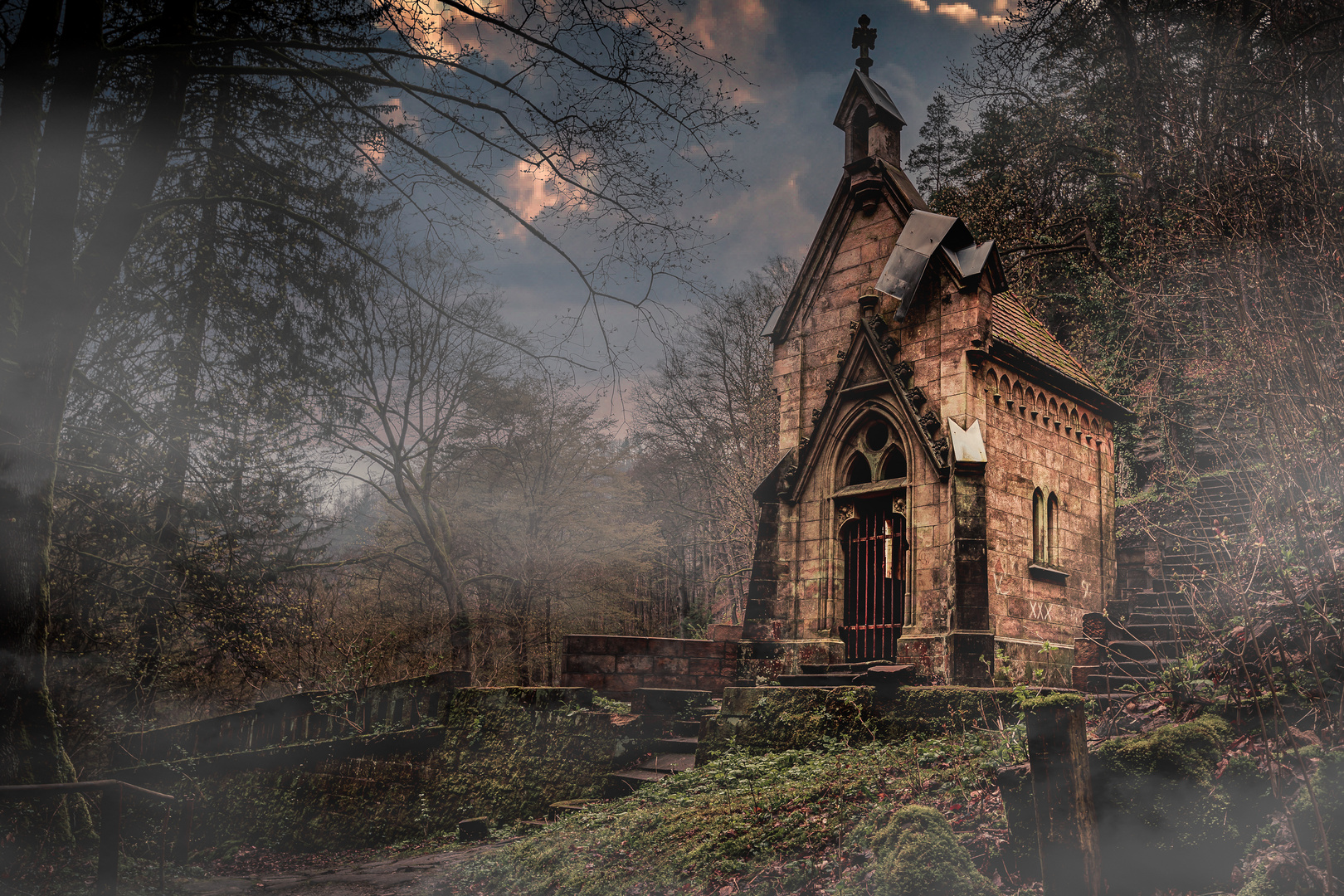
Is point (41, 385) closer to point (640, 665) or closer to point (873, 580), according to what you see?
point (640, 665)

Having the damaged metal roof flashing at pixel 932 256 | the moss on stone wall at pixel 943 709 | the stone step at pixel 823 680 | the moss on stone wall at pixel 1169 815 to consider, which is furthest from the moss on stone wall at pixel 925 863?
the damaged metal roof flashing at pixel 932 256

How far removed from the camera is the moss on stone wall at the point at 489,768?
1051 cm

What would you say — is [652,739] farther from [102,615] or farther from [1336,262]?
[1336,262]

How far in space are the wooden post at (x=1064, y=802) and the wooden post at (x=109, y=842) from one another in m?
5.12

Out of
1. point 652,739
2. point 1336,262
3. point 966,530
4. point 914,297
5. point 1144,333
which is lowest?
point 652,739

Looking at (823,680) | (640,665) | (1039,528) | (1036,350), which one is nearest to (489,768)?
(640,665)

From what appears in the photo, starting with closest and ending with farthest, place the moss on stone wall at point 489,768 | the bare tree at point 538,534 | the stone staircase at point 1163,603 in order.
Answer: the stone staircase at point 1163,603 < the moss on stone wall at point 489,768 < the bare tree at point 538,534

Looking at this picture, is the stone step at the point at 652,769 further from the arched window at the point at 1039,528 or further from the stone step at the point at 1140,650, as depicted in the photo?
the arched window at the point at 1039,528

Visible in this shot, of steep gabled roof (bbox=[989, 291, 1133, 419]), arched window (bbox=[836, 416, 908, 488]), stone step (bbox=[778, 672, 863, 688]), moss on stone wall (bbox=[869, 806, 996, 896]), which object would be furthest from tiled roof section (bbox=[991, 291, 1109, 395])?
moss on stone wall (bbox=[869, 806, 996, 896])

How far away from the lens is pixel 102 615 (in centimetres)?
1071

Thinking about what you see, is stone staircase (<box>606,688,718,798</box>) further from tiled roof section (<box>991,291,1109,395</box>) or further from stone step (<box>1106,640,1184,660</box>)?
tiled roof section (<box>991,291,1109,395</box>)

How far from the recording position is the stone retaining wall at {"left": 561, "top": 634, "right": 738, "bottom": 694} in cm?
1200

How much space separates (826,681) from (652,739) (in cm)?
244

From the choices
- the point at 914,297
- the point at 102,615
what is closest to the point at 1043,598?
the point at 914,297
